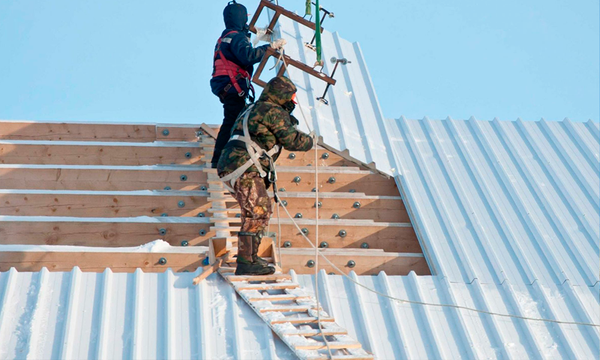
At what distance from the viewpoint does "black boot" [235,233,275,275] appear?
6.46 m

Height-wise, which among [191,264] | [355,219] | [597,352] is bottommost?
[597,352]

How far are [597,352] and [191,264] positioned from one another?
3548 millimetres

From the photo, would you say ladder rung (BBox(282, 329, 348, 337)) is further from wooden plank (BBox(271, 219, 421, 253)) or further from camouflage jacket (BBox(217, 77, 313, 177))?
wooden plank (BBox(271, 219, 421, 253))

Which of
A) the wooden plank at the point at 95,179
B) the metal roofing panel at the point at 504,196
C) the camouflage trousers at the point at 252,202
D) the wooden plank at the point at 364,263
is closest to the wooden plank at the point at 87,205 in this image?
the wooden plank at the point at 95,179

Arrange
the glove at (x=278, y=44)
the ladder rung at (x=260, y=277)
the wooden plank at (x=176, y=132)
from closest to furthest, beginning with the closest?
the ladder rung at (x=260, y=277)
the glove at (x=278, y=44)
the wooden plank at (x=176, y=132)

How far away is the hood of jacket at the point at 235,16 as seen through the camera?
841 centimetres

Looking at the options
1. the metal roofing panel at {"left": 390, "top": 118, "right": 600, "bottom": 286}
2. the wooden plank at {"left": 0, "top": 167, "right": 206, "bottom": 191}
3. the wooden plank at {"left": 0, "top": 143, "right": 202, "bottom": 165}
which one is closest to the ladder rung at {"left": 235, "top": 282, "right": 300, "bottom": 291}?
the metal roofing panel at {"left": 390, "top": 118, "right": 600, "bottom": 286}

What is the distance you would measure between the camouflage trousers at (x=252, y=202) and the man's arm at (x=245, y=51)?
196 cm

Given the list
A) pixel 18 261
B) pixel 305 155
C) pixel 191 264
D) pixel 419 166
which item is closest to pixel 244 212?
pixel 191 264

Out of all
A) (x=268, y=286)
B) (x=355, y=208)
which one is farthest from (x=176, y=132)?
(x=268, y=286)

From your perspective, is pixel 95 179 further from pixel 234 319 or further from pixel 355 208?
pixel 234 319

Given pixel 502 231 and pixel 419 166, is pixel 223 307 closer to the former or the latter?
pixel 502 231

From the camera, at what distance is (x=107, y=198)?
817cm

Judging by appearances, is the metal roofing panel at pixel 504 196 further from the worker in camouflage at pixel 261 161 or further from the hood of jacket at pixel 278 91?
the hood of jacket at pixel 278 91
